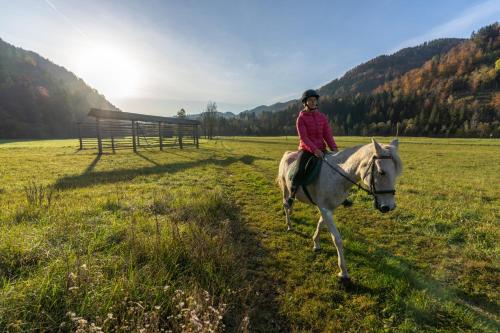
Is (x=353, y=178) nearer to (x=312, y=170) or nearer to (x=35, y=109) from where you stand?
(x=312, y=170)

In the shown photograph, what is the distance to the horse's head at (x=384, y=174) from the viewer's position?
3857 mm

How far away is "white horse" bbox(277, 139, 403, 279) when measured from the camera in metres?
3.89

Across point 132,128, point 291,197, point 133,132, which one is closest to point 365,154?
point 291,197

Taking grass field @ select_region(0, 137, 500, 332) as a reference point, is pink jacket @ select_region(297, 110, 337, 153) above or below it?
above

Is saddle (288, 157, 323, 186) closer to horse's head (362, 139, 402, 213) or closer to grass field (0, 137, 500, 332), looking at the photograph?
horse's head (362, 139, 402, 213)

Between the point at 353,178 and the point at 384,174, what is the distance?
2.71 ft

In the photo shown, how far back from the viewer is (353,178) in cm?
467

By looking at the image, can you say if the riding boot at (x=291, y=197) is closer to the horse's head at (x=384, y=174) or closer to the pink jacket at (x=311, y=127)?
the pink jacket at (x=311, y=127)

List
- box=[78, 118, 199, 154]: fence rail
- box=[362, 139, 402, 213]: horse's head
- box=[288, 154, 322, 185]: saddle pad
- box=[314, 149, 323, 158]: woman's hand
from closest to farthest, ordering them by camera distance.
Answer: box=[362, 139, 402, 213]: horse's head → box=[314, 149, 323, 158]: woman's hand → box=[288, 154, 322, 185]: saddle pad → box=[78, 118, 199, 154]: fence rail

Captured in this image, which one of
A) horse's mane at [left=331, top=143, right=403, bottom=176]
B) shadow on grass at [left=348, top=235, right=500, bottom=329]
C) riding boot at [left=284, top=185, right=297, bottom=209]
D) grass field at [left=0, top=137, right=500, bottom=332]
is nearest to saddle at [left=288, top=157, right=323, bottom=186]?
riding boot at [left=284, top=185, right=297, bottom=209]

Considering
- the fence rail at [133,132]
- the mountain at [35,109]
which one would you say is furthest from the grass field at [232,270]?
the mountain at [35,109]

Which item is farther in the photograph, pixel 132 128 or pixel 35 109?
pixel 35 109

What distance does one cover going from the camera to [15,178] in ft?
36.7

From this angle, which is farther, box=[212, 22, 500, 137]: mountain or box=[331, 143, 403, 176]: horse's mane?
box=[212, 22, 500, 137]: mountain
